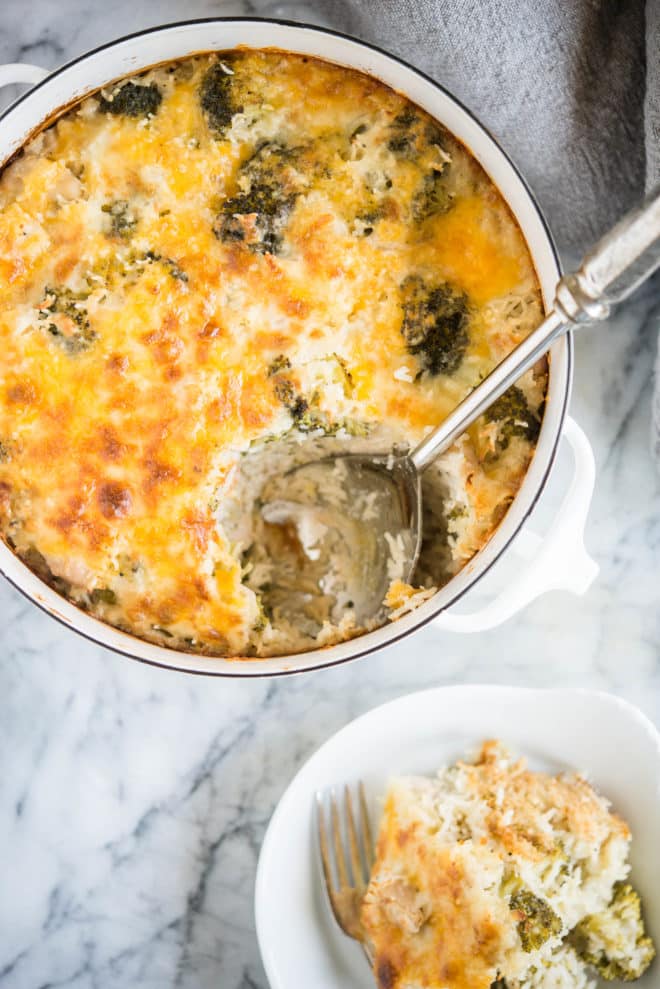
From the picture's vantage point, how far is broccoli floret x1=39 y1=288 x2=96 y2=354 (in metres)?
1.55

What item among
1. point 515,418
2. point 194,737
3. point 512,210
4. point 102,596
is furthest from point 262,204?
point 194,737

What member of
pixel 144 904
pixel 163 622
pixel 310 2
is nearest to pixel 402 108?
pixel 310 2

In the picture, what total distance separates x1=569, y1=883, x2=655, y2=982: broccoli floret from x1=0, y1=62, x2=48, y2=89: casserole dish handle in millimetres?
1813

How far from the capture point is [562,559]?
5.29 ft

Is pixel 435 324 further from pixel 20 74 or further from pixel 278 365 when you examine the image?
pixel 20 74

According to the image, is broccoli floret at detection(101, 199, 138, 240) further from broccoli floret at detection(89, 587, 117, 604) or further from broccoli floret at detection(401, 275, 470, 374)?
broccoli floret at detection(89, 587, 117, 604)

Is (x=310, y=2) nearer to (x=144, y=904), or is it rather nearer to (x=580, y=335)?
(x=580, y=335)

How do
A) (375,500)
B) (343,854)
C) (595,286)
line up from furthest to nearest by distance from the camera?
(343,854) < (375,500) < (595,286)

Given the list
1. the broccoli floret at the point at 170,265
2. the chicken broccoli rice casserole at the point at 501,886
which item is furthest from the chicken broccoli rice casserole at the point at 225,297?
the chicken broccoli rice casserole at the point at 501,886

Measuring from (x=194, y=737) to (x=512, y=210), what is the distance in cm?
121

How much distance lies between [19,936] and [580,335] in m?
1.71

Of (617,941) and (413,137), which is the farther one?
(617,941)

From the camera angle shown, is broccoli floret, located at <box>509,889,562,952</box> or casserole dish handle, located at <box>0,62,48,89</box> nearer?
casserole dish handle, located at <box>0,62,48,89</box>

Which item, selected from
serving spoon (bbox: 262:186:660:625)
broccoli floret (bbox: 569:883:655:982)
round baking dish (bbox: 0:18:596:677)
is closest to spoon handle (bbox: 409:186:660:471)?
serving spoon (bbox: 262:186:660:625)
